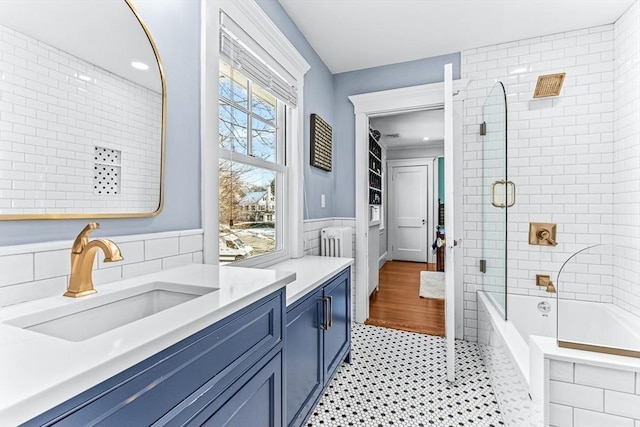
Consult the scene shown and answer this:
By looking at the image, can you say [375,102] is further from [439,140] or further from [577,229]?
[439,140]

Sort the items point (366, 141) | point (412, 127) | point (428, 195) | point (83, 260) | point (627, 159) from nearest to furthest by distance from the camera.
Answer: point (83, 260), point (627, 159), point (366, 141), point (412, 127), point (428, 195)

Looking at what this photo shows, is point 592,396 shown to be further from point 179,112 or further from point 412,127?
point 412,127

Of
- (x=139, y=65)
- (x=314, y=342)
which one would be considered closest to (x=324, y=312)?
(x=314, y=342)

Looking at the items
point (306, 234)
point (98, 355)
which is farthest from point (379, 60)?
point (98, 355)

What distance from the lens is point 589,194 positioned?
251cm

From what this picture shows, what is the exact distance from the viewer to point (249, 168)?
2.04 meters

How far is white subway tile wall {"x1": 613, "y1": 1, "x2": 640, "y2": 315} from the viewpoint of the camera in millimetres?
2137

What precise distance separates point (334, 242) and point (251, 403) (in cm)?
183

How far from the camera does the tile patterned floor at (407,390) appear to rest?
1.75m

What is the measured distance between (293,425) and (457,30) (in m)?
2.96

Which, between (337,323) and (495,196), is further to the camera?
(495,196)

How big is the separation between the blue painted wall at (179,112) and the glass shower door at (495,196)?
1901 millimetres

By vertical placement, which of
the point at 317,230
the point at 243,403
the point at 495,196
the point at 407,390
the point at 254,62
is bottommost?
the point at 407,390

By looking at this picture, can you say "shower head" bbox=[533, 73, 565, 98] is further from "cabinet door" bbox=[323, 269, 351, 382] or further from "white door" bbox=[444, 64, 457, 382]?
"cabinet door" bbox=[323, 269, 351, 382]
